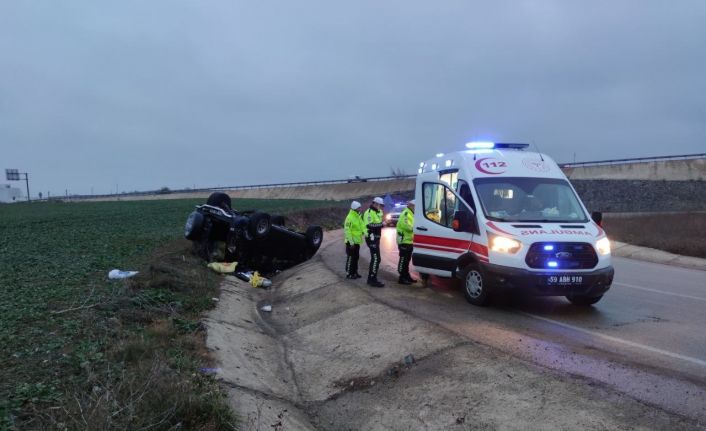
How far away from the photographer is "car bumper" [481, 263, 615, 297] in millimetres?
7551

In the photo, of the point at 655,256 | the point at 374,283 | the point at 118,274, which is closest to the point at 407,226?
the point at 374,283

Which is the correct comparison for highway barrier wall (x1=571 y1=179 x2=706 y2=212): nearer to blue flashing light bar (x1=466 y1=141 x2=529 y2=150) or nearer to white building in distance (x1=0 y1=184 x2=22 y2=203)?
blue flashing light bar (x1=466 y1=141 x2=529 y2=150)

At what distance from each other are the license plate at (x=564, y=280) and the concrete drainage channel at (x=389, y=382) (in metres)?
1.87

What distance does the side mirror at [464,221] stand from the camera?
8.50m

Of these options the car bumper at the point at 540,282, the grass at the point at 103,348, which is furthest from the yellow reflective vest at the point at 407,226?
the grass at the point at 103,348

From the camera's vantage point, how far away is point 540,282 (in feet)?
24.7

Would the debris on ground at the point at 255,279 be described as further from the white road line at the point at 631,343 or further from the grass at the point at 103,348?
the white road line at the point at 631,343

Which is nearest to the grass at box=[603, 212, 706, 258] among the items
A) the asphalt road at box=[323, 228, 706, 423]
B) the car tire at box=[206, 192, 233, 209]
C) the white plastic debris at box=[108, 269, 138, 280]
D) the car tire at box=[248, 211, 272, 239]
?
the asphalt road at box=[323, 228, 706, 423]

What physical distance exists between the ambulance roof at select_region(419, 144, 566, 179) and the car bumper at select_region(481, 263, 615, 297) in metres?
1.86

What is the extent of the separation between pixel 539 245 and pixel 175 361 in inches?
202

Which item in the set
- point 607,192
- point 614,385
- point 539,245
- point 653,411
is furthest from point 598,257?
point 607,192

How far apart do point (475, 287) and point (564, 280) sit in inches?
56.5

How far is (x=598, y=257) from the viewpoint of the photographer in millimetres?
7801

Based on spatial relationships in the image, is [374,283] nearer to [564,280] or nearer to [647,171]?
[564,280]
